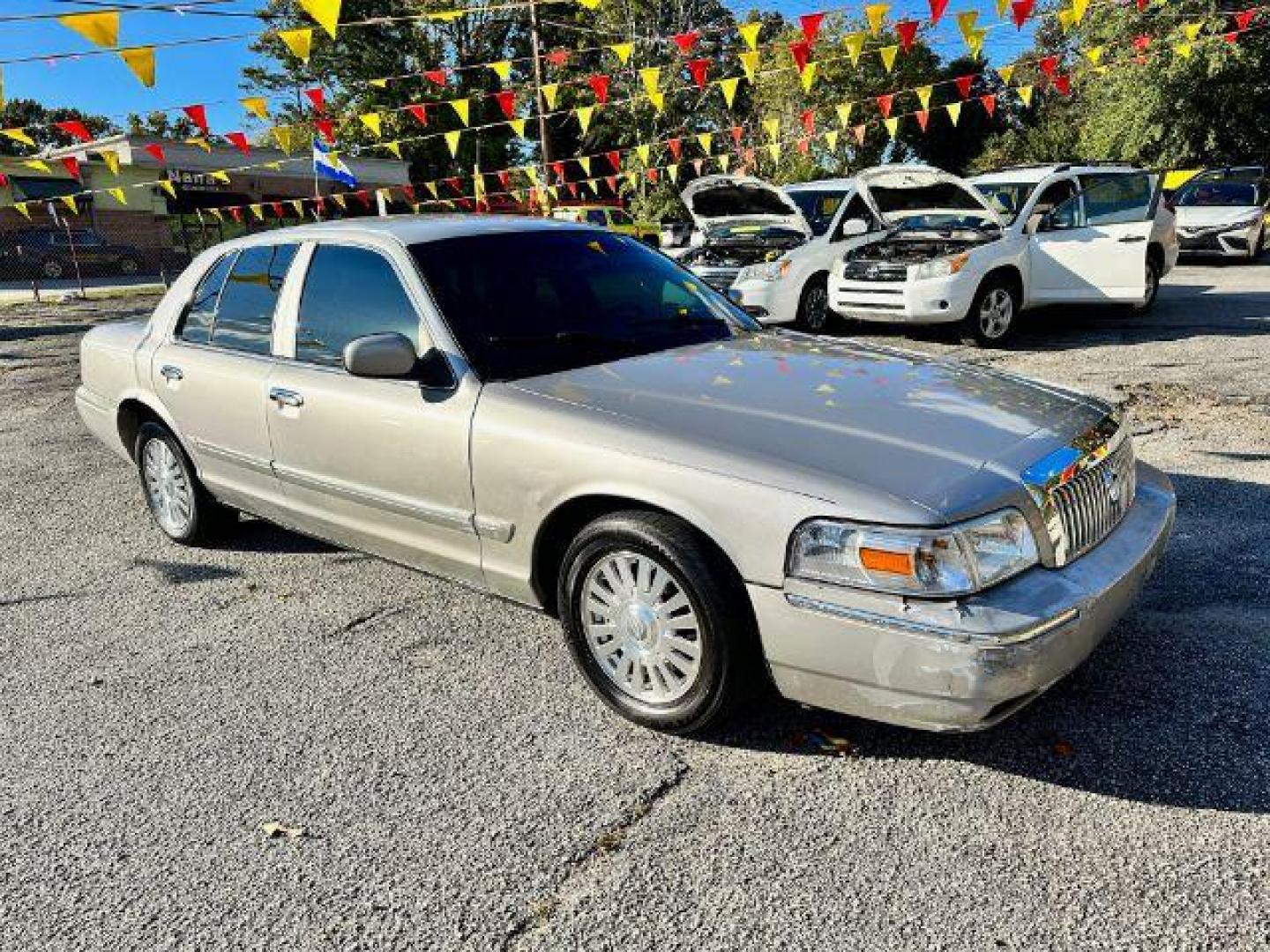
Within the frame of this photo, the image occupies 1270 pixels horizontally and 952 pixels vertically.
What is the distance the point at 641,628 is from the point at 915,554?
901 millimetres

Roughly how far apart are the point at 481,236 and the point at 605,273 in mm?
527

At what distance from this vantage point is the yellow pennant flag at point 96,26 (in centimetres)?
679

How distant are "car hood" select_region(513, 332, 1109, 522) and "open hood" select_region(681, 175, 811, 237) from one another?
8.60 metres

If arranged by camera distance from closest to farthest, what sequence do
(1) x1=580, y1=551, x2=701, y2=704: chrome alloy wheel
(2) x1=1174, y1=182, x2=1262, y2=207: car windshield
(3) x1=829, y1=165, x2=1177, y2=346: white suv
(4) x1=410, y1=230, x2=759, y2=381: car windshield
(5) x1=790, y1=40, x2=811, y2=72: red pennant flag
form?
(1) x1=580, y1=551, x2=701, y2=704: chrome alloy wheel
(4) x1=410, y1=230, x2=759, y2=381: car windshield
(3) x1=829, y1=165, x2=1177, y2=346: white suv
(5) x1=790, y1=40, x2=811, y2=72: red pennant flag
(2) x1=1174, y1=182, x2=1262, y2=207: car windshield

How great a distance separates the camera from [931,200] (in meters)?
10.9

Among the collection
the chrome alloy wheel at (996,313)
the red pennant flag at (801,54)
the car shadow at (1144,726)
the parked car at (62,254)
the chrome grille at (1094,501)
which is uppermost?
the red pennant flag at (801,54)

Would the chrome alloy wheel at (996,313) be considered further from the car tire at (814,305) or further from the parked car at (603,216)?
the parked car at (603,216)

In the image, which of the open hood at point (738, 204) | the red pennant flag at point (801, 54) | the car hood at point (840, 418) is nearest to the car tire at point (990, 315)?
the open hood at point (738, 204)

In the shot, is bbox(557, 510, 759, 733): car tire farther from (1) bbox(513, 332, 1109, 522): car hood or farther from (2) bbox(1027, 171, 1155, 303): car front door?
(2) bbox(1027, 171, 1155, 303): car front door

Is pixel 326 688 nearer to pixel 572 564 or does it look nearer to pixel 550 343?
pixel 572 564

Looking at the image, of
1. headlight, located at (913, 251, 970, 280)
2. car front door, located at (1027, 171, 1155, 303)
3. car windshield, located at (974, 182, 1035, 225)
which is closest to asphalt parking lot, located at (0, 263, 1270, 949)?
headlight, located at (913, 251, 970, 280)

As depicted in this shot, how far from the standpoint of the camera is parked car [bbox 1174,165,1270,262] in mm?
16359

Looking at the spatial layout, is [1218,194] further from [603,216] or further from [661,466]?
[661,466]

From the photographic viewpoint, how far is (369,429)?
355cm
